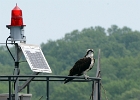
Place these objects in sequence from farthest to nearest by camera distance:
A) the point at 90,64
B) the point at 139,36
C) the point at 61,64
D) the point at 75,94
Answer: the point at 139,36
the point at 61,64
the point at 75,94
the point at 90,64

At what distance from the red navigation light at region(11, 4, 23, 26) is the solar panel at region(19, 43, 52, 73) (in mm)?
430

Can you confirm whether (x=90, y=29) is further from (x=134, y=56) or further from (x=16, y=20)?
(x=16, y=20)

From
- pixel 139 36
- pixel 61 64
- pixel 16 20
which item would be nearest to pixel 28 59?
pixel 16 20

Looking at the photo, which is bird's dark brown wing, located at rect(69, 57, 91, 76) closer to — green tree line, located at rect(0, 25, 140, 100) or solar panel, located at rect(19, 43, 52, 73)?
solar panel, located at rect(19, 43, 52, 73)

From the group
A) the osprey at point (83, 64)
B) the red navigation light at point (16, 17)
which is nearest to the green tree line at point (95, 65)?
the osprey at point (83, 64)

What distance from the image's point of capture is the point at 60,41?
5049 inches

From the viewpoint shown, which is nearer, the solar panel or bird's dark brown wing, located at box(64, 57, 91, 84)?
Answer: the solar panel

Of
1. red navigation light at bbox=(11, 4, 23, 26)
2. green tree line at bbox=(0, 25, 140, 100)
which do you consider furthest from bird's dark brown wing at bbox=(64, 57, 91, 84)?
green tree line at bbox=(0, 25, 140, 100)

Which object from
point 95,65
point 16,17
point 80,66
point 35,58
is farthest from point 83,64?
point 95,65

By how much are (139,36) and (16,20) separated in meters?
116

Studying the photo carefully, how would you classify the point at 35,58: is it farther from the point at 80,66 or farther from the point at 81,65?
the point at 81,65

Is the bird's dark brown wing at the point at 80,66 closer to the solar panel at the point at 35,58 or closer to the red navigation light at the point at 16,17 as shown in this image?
the red navigation light at the point at 16,17

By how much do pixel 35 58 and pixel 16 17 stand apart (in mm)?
925

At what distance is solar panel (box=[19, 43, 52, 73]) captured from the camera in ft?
46.5
